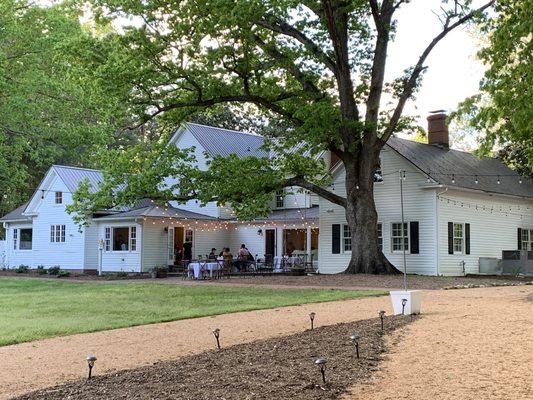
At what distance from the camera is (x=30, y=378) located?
758 cm

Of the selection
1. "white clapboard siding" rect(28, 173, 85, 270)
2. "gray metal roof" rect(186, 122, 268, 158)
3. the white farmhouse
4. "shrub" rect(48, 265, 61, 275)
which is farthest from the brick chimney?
"shrub" rect(48, 265, 61, 275)

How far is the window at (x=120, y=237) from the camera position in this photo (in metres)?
32.4

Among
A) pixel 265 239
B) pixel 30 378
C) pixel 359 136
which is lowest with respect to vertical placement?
pixel 30 378

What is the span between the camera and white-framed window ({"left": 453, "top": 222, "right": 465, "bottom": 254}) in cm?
2770

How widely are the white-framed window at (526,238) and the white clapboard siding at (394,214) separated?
7.70m

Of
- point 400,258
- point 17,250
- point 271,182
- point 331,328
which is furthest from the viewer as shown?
point 17,250

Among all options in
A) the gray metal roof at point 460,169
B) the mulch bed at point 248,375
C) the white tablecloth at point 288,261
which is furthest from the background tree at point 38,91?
the mulch bed at point 248,375

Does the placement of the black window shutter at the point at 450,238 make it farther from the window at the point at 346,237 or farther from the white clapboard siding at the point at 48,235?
the white clapboard siding at the point at 48,235

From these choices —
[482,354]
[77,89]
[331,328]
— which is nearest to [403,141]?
[77,89]

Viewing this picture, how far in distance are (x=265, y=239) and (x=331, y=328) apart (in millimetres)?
24257

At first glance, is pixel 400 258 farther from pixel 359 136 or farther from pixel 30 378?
pixel 30 378

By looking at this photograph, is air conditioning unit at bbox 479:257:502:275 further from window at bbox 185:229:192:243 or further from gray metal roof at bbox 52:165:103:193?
gray metal roof at bbox 52:165:103:193

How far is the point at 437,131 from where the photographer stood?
3306cm

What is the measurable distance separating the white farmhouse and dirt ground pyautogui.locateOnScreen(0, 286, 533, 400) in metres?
13.4
